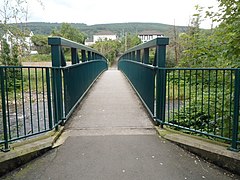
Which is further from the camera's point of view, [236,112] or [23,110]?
[23,110]

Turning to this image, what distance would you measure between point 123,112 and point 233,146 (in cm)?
262

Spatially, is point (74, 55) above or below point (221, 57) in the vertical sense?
above

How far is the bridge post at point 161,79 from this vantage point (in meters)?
3.83

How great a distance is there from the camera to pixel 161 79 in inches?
152

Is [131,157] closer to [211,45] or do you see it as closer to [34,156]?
[34,156]

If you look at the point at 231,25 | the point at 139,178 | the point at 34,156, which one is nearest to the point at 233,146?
the point at 139,178

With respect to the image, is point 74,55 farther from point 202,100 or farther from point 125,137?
point 202,100

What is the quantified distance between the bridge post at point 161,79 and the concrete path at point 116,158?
30 cm

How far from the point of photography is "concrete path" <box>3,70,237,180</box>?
8.59ft

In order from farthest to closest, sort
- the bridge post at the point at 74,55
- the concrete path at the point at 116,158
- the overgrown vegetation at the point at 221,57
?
the bridge post at the point at 74,55, the overgrown vegetation at the point at 221,57, the concrete path at the point at 116,158

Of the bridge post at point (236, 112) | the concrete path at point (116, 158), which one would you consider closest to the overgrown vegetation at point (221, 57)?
the bridge post at point (236, 112)

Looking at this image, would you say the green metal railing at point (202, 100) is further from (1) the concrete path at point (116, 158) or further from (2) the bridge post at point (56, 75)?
(2) the bridge post at point (56, 75)

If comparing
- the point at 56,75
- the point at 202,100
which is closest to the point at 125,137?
the point at 202,100

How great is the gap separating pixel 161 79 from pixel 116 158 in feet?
5.03
